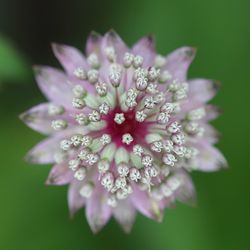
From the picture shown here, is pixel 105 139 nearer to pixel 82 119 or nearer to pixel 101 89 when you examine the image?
pixel 82 119

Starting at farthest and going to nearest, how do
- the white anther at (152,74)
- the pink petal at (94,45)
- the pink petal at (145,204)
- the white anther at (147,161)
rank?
1. the pink petal at (94,45)
2. the pink petal at (145,204)
3. the white anther at (152,74)
4. the white anther at (147,161)

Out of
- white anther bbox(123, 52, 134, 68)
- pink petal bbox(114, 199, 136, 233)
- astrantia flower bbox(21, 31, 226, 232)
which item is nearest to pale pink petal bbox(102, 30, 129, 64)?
astrantia flower bbox(21, 31, 226, 232)

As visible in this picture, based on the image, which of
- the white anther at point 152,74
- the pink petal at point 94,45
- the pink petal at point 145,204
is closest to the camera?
the white anther at point 152,74

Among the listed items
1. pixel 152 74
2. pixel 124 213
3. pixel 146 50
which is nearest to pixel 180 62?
pixel 146 50

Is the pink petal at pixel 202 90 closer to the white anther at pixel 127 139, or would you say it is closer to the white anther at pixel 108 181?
the white anther at pixel 127 139

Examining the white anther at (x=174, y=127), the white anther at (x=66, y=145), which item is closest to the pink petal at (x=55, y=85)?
the white anther at (x=66, y=145)
